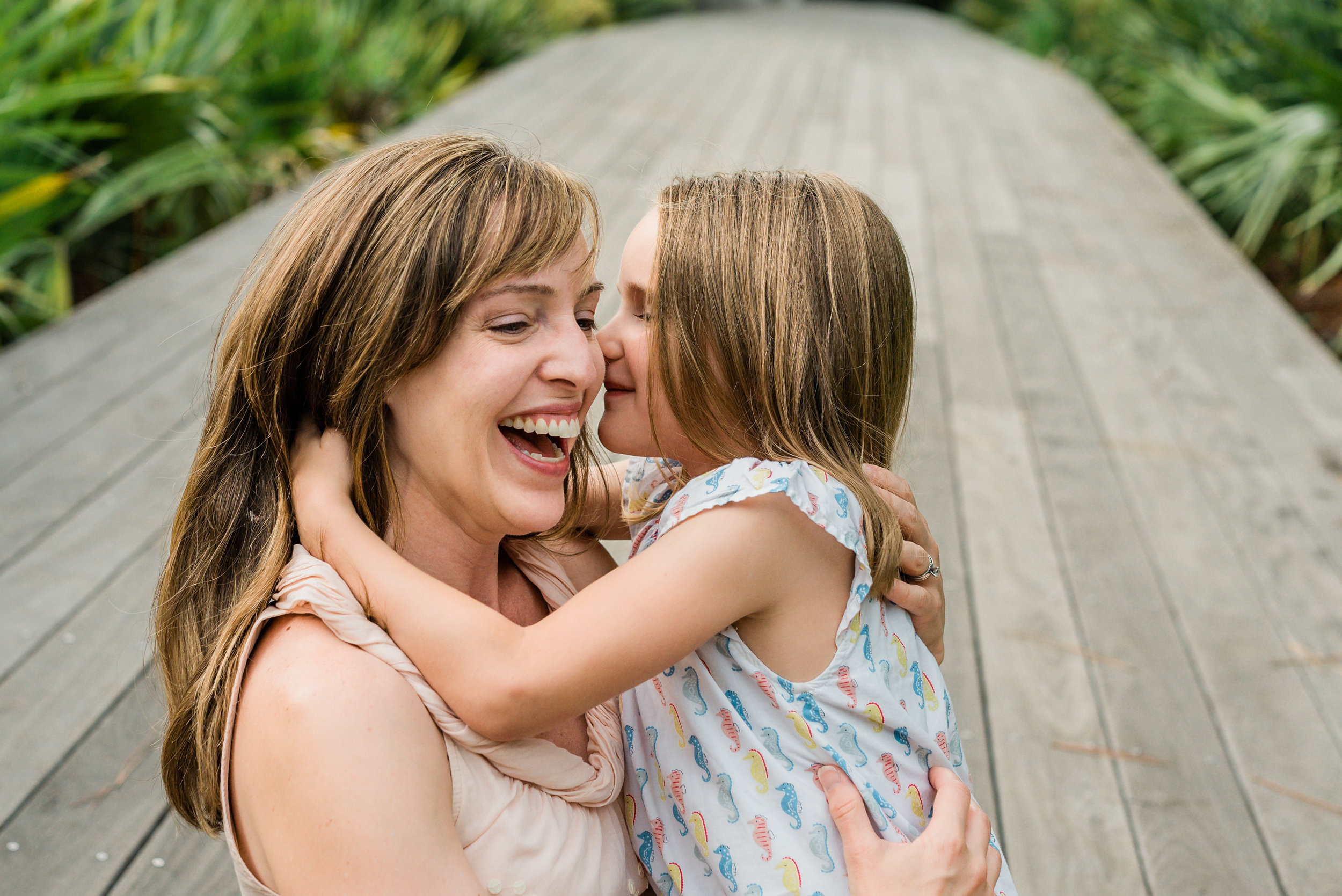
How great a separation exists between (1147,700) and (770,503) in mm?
1530

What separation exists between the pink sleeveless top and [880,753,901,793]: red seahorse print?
372mm

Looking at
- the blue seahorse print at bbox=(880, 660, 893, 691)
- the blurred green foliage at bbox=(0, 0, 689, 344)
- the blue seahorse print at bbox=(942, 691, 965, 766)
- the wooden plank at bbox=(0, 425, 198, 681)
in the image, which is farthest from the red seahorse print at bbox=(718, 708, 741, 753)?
the blurred green foliage at bbox=(0, 0, 689, 344)

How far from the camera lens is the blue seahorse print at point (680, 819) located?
4.74 ft

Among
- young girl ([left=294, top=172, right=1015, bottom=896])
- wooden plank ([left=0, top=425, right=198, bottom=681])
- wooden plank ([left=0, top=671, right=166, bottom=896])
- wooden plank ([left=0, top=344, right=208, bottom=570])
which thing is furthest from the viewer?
wooden plank ([left=0, top=344, right=208, bottom=570])

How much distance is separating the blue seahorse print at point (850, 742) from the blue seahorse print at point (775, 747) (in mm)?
73

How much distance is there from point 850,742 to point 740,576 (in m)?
0.28

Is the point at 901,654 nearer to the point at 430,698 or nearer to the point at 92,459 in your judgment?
the point at 430,698

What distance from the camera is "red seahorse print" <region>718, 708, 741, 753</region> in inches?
56.7

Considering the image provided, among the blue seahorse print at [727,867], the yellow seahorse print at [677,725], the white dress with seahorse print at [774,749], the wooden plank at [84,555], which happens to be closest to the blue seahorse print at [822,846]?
the white dress with seahorse print at [774,749]

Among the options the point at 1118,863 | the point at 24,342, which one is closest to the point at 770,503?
the point at 1118,863

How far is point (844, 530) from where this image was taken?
1.41 m

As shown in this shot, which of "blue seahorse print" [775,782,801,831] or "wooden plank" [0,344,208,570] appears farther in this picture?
"wooden plank" [0,344,208,570]

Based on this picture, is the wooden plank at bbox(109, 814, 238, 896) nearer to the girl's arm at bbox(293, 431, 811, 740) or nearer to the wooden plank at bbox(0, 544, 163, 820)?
the wooden plank at bbox(0, 544, 163, 820)

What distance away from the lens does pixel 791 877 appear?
4.52 feet
